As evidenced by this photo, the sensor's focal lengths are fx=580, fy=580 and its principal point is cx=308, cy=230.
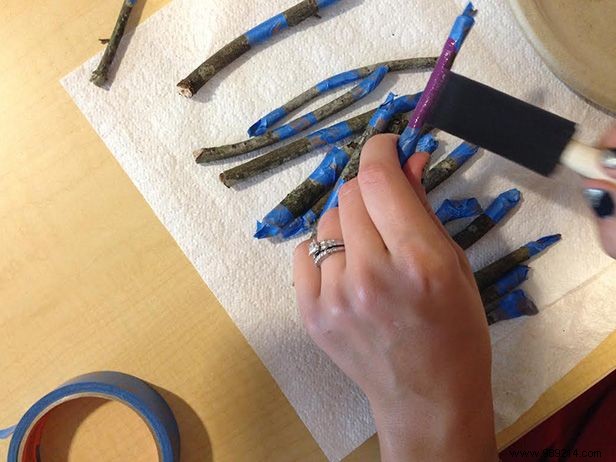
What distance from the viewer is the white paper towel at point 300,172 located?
666 mm

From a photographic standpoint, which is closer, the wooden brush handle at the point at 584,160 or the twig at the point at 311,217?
the wooden brush handle at the point at 584,160

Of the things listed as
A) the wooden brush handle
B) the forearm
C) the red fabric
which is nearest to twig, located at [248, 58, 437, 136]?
the wooden brush handle

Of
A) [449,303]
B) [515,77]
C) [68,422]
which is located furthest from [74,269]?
[515,77]

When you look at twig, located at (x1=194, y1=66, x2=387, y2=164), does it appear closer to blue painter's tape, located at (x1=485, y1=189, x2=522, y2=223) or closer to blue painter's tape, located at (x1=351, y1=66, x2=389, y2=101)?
blue painter's tape, located at (x1=351, y1=66, x2=389, y2=101)

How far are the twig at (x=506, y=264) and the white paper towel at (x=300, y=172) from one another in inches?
0.7

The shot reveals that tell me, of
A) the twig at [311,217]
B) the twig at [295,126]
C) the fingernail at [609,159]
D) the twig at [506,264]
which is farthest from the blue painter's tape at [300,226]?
the fingernail at [609,159]

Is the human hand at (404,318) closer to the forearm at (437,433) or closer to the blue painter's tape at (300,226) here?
the forearm at (437,433)

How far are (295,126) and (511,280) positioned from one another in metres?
0.31

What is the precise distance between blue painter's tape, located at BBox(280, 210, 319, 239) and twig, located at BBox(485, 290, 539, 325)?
0.74 ft

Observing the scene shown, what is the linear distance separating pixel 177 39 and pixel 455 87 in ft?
1.18

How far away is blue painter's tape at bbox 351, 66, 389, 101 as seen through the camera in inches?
27.2

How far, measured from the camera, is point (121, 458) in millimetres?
652

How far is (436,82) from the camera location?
526 millimetres

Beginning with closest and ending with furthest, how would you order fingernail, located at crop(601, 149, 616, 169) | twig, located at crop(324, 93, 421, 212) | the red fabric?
fingernail, located at crop(601, 149, 616, 169), twig, located at crop(324, 93, 421, 212), the red fabric
